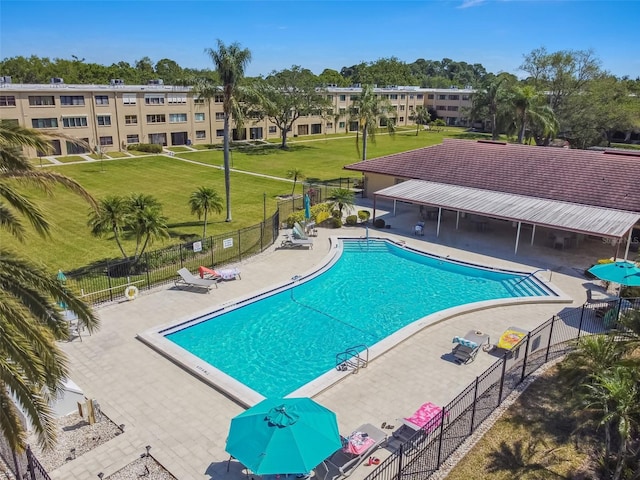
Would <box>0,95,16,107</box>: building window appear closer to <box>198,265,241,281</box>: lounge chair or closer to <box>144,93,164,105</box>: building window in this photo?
<box>144,93,164,105</box>: building window

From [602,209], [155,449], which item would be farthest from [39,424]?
[602,209]

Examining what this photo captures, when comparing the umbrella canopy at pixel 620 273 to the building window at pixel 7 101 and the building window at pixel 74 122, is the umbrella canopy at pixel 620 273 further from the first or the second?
the building window at pixel 7 101

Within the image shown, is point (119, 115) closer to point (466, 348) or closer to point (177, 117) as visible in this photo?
point (177, 117)

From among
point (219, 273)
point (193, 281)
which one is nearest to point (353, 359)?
point (193, 281)

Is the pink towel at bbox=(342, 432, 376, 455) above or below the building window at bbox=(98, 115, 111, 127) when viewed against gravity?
below

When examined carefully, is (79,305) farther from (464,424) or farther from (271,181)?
(271,181)

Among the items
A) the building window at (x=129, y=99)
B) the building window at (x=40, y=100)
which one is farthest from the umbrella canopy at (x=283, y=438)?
the building window at (x=129, y=99)

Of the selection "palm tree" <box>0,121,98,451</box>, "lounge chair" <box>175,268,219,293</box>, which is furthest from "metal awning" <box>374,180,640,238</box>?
"palm tree" <box>0,121,98,451</box>
